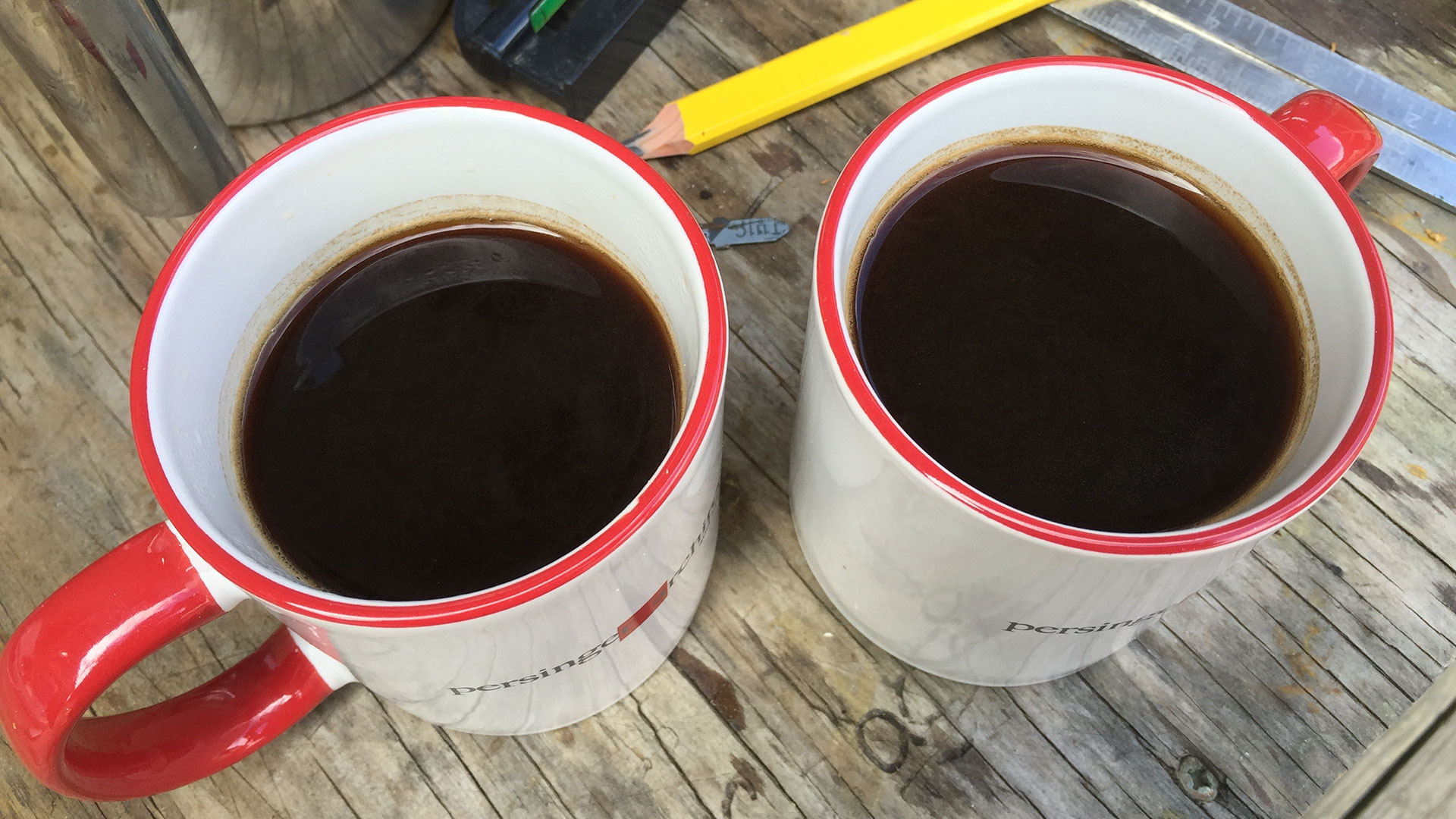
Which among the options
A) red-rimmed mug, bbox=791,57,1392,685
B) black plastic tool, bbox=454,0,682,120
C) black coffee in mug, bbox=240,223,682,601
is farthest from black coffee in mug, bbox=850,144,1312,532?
black plastic tool, bbox=454,0,682,120

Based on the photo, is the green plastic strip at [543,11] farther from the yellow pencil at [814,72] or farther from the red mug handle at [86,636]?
the red mug handle at [86,636]

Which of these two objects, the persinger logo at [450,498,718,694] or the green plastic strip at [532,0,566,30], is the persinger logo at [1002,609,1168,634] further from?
the green plastic strip at [532,0,566,30]

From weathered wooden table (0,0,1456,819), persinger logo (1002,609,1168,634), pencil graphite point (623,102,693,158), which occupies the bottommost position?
weathered wooden table (0,0,1456,819)

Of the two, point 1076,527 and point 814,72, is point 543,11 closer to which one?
point 814,72

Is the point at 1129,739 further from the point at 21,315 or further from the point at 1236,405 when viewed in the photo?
the point at 21,315

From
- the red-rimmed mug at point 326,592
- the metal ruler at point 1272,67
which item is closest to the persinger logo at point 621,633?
the red-rimmed mug at point 326,592
